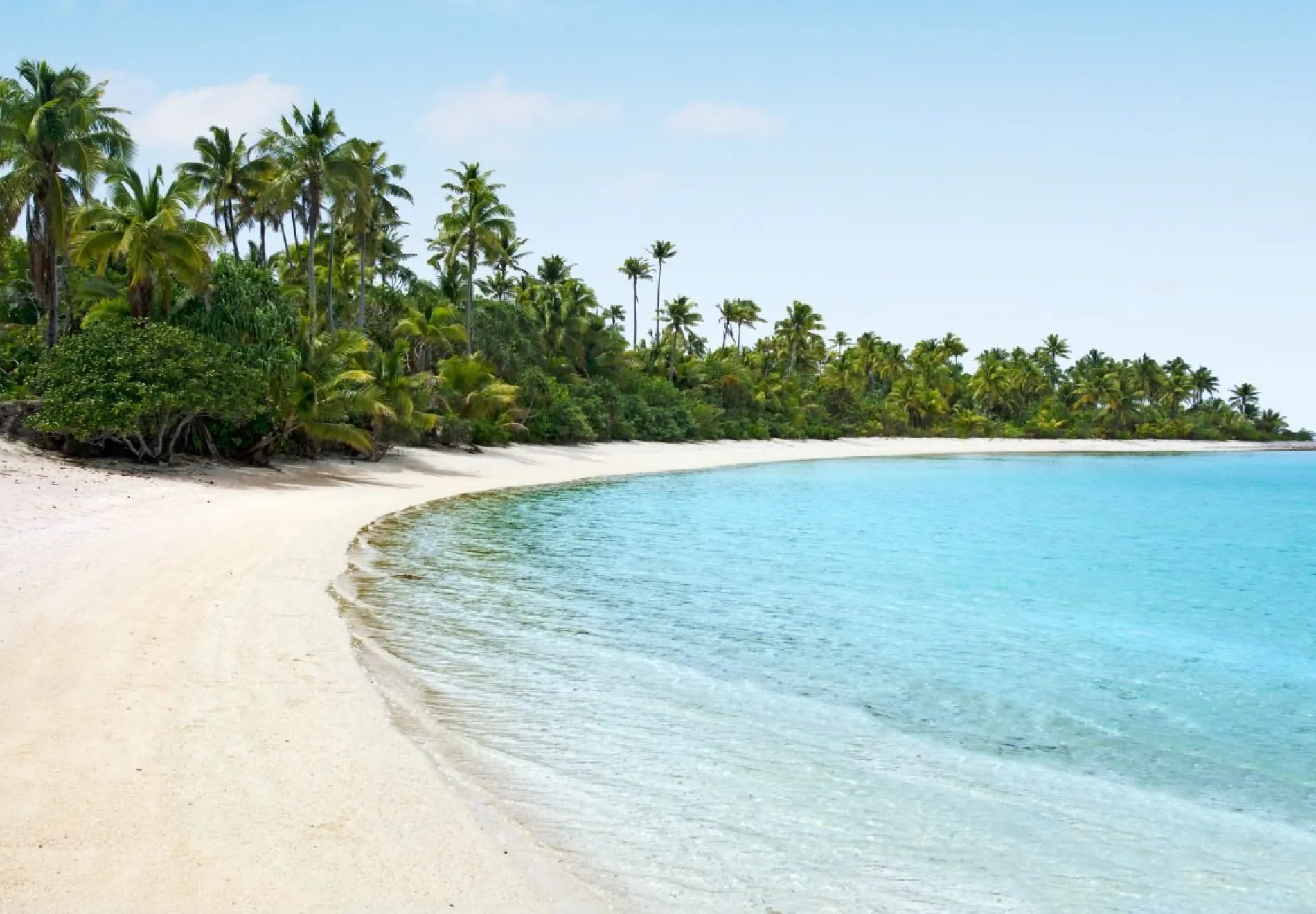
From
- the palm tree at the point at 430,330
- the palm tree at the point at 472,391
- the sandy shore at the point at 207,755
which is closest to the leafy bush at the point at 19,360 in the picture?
the sandy shore at the point at 207,755

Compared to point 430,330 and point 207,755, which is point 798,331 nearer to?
point 430,330

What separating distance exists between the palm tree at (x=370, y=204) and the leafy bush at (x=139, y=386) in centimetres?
1497

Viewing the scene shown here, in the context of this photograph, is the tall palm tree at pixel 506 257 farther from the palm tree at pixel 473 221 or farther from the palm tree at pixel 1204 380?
the palm tree at pixel 1204 380

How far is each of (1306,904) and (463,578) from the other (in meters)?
11.8

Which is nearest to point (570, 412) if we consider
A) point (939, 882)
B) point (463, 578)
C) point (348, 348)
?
point (348, 348)

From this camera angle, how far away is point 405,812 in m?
5.89

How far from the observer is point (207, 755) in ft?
21.5

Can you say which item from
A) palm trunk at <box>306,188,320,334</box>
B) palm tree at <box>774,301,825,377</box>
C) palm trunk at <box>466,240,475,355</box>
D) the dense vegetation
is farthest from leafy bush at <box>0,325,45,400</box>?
palm tree at <box>774,301,825,377</box>

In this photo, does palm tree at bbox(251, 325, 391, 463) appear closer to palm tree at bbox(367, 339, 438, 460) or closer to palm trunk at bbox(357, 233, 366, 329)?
palm tree at bbox(367, 339, 438, 460)

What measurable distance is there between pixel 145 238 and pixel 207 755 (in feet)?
79.7

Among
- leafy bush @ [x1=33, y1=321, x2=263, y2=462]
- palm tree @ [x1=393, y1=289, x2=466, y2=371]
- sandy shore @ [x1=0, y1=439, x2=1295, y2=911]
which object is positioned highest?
palm tree @ [x1=393, y1=289, x2=466, y2=371]

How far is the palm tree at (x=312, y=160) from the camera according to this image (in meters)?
37.3

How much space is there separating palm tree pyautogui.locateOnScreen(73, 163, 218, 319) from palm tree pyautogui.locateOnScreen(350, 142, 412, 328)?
11106 millimetres

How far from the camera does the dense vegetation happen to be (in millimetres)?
25859
